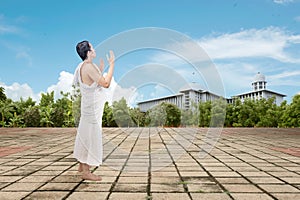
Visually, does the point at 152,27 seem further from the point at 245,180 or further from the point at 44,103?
the point at 44,103

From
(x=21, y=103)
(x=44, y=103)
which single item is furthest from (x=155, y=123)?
(x=44, y=103)

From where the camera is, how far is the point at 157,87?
3430mm

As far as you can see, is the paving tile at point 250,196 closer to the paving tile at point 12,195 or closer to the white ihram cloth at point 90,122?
the white ihram cloth at point 90,122

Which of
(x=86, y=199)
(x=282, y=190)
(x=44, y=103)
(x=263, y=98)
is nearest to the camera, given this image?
(x=86, y=199)

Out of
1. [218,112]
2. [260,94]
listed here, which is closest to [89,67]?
[218,112]

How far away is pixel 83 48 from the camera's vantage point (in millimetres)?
2518

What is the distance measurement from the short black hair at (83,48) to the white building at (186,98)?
133 centimetres

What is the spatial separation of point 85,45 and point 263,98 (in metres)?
20.5

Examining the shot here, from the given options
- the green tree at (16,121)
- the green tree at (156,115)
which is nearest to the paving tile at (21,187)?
the green tree at (156,115)

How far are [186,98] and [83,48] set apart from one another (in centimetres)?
175

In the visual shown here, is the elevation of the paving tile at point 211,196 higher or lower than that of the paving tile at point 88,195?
higher

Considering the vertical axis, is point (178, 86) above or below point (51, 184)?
above

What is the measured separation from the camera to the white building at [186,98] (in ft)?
11.5

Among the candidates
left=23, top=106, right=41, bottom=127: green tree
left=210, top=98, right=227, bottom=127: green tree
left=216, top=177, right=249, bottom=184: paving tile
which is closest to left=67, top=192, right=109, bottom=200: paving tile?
left=216, top=177, right=249, bottom=184: paving tile
